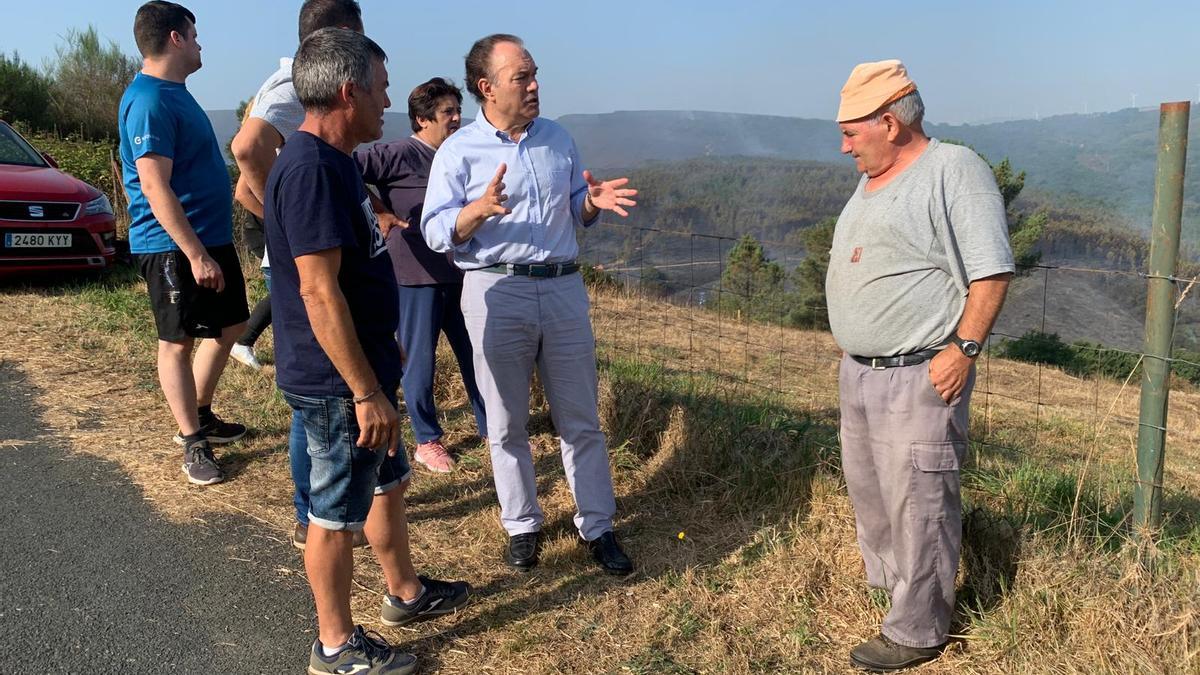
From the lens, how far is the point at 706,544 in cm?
383

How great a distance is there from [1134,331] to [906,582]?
18.1 metres

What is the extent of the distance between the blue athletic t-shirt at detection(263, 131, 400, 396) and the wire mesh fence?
226 centimetres

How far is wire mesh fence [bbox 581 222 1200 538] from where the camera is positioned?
4.07 m

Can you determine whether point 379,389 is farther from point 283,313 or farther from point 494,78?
point 494,78

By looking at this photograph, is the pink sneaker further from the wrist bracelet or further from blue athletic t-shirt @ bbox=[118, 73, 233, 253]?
the wrist bracelet

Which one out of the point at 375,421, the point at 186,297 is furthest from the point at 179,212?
the point at 375,421

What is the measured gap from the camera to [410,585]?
3207 millimetres

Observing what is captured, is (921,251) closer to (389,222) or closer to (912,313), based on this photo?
(912,313)

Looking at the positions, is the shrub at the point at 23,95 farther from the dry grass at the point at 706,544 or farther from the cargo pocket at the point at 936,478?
the cargo pocket at the point at 936,478

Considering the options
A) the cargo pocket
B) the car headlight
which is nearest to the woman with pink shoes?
the cargo pocket

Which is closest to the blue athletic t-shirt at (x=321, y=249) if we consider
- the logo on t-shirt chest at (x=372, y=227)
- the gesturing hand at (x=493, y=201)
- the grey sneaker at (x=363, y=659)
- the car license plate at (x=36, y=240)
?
the logo on t-shirt chest at (x=372, y=227)

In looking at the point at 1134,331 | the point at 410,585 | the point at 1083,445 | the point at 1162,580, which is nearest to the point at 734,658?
the point at 410,585

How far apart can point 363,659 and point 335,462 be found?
0.64 m

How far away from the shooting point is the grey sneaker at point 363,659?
2838 mm
